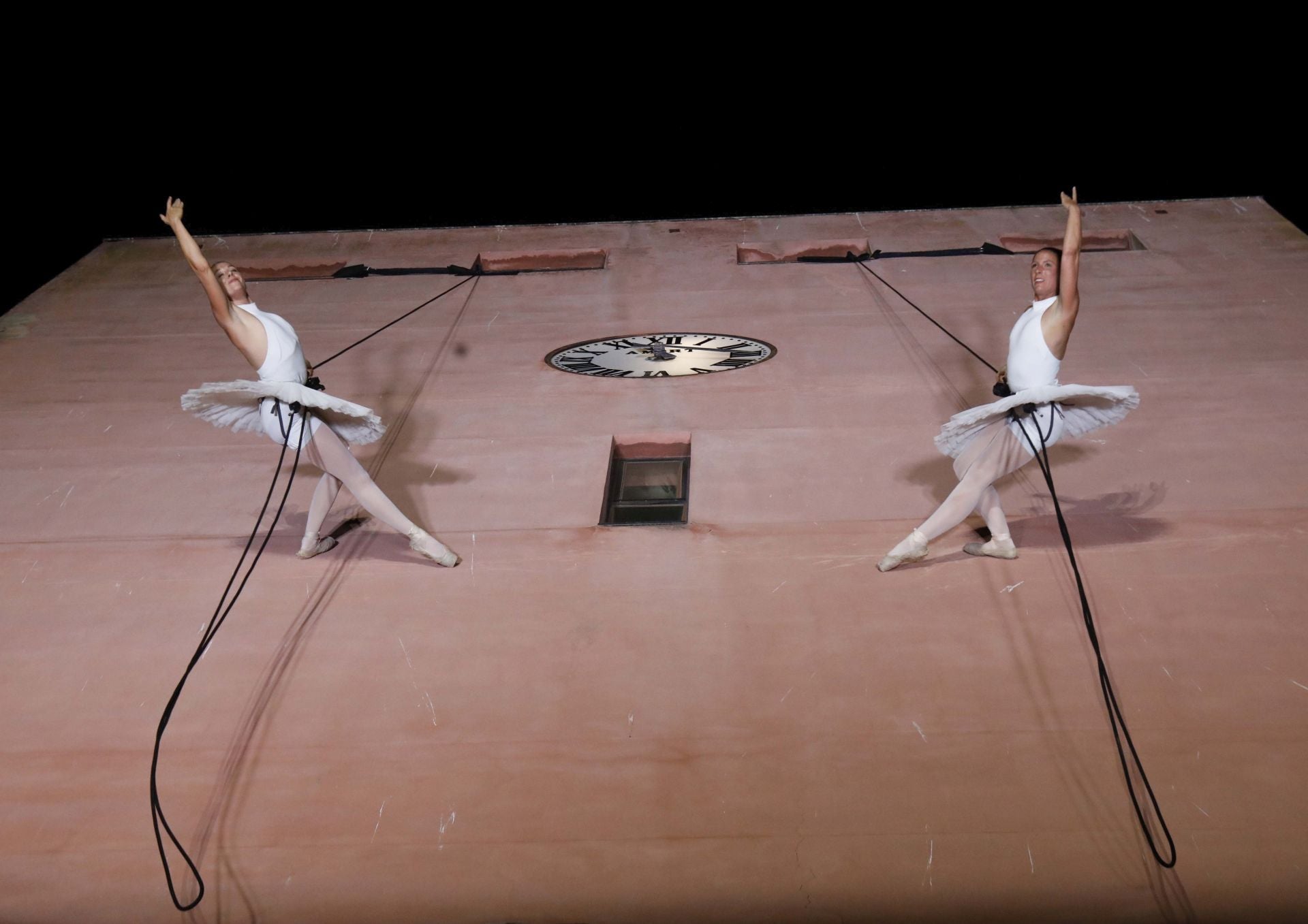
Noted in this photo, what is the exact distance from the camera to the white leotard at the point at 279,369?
3711 mm

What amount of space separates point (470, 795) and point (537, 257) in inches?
208

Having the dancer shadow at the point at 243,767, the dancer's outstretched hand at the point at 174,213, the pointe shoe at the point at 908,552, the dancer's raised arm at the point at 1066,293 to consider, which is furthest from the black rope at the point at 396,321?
the dancer's raised arm at the point at 1066,293

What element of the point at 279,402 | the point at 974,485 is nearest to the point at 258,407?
the point at 279,402

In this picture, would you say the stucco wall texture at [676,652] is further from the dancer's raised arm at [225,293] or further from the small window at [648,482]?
the dancer's raised arm at [225,293]

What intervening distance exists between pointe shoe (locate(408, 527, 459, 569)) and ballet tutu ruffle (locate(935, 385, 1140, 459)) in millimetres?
1729

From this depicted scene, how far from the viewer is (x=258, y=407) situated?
3.79 m

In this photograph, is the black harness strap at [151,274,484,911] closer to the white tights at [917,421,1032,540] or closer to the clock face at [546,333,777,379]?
the clock face at [546,333,777,379]

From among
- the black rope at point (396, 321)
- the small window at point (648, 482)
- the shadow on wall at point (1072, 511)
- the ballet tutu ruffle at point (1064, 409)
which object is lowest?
the black rope at point (396, 321)

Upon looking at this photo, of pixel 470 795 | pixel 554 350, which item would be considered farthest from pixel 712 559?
pixel 554 350

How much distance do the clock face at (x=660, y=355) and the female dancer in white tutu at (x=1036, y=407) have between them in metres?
2.19

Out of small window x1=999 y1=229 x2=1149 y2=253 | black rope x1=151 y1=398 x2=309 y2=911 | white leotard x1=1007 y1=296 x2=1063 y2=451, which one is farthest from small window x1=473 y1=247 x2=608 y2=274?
white leotard x1=1007 y1=296 x2=1063 y2=451

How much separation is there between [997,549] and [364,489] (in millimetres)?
2181

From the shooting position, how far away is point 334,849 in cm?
279

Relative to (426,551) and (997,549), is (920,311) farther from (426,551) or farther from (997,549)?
(426,551)
